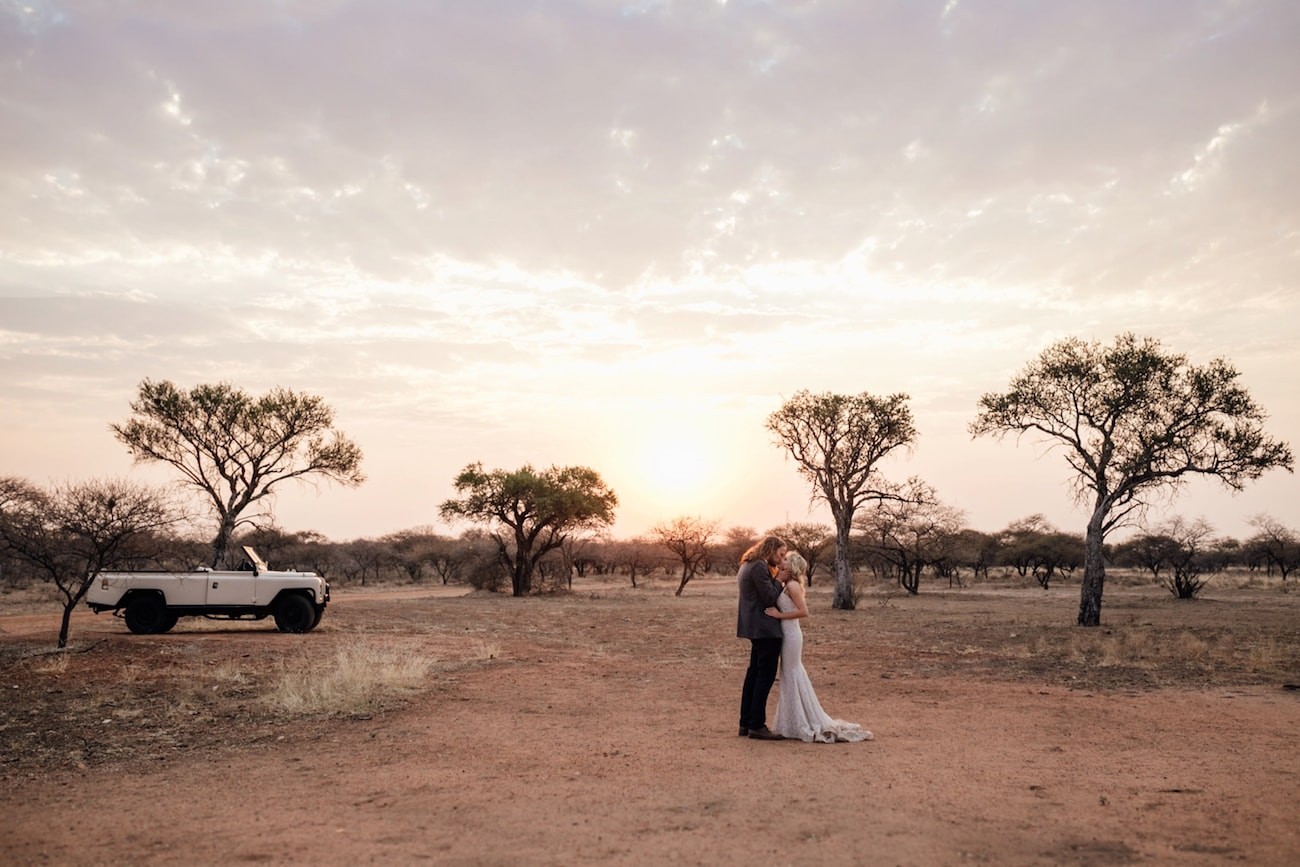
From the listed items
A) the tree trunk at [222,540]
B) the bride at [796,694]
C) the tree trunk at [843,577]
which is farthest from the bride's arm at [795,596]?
the tree trunk at [222,540]

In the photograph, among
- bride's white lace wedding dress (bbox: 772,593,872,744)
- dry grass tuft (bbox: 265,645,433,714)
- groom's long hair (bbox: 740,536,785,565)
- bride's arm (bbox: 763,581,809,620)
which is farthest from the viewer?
dry grass tuft (bbox: 265,645,433,714)

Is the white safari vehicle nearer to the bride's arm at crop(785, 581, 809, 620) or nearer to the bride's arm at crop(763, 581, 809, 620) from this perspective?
the bride's arm at crop(763, 581, 809, 620)

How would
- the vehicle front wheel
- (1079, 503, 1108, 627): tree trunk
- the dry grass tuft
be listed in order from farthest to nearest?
(1079, 503, 1108, 627): tree trunk < the vehicle front wheel < the dry grass tuft

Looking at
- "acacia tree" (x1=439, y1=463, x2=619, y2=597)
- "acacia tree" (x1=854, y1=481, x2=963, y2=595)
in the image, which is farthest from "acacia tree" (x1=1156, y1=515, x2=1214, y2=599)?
"acacia tree" (x1=439, y1=463, x2=619, y2=597)

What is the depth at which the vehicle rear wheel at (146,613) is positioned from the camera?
18328 millimetres

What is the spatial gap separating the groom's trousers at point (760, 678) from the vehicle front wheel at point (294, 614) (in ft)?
46.5

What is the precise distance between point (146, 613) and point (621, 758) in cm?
1522

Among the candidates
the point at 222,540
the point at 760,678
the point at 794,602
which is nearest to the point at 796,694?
the point at 760,678

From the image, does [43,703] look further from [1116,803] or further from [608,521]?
[608,521]

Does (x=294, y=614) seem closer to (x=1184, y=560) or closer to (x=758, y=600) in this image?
(x=758, y=600)

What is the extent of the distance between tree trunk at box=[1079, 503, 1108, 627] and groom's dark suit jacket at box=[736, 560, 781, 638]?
18.0m

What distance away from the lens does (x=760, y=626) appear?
8.81 metres

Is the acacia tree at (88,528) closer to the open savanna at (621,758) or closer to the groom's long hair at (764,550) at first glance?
the open savanna at (621,758)

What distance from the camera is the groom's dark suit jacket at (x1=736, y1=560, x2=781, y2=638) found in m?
8.80
